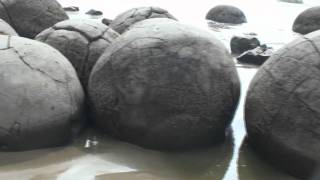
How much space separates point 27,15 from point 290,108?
4714 mm

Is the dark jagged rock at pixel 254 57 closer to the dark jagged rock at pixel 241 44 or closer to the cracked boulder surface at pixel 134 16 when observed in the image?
the dark jagged rock at pixel 241 44

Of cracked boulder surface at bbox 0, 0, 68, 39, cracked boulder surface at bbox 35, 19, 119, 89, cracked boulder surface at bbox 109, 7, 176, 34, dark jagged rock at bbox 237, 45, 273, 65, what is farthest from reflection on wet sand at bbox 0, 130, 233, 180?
dark jagged rock at bbox 237, 45, 273, 65

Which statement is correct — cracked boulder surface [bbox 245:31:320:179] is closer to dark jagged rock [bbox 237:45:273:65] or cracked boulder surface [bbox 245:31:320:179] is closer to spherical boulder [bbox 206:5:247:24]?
dark jagged rock [bbox 237:45:273:65]

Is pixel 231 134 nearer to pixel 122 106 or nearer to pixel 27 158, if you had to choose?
pixel 122 106

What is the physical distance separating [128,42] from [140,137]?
0.84 m

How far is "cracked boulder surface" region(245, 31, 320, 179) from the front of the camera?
13.3ft

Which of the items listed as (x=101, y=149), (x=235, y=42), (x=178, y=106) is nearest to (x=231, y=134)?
(x=178, y=106)

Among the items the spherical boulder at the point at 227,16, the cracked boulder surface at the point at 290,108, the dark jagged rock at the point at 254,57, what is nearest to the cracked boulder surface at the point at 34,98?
the cracked boulder surface at the point at 290,108

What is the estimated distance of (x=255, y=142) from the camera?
4.61 meters

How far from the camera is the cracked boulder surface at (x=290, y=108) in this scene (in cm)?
406

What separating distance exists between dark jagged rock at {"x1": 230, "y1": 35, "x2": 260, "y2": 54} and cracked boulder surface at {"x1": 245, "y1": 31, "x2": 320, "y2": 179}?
19.3ft

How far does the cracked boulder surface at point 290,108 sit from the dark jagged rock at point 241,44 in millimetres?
5878

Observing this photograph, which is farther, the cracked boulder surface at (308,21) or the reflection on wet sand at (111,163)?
the cracked boulder surface at (308,21)

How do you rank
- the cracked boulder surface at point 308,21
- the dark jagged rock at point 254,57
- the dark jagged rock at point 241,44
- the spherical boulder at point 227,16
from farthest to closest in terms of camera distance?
1. the spherical boulder at point 227,16
2. the cracked boulder surface at point 308,21
3. the dark jagged rock at point 241,44
4. the dark jagged rock at point 254,57
